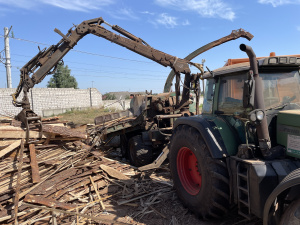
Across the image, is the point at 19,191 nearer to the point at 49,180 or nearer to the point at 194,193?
the point at 49,180

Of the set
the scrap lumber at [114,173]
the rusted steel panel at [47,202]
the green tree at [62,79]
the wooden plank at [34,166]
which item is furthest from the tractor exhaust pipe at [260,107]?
the green tree at [62,79]

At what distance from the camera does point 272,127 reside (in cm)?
319

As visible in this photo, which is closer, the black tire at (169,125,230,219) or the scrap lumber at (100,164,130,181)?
the black tire at (169,125,230,219)

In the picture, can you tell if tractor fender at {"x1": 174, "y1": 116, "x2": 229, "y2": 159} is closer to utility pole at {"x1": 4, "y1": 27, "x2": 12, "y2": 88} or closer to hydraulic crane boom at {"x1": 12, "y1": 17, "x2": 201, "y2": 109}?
hydraulic crane boom at {"x1": 12, "y1": 17, "x2": 201, "y2": 109}

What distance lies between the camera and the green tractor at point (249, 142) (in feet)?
9.03

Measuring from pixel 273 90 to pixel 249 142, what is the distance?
Answer: 2.52 feet

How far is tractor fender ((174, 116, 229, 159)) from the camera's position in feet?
10.9

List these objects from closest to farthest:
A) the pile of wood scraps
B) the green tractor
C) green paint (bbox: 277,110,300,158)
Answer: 1. the green tractor
2. green paint (bbox: 277,110,300,158)
3. the pile of wood scraps

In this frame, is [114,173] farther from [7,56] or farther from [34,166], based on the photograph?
[7,56]

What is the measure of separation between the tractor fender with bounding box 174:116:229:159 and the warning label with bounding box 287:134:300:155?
0.74 metres

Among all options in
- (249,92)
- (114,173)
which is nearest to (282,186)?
(249,92)

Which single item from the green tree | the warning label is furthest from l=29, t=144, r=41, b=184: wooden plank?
the green tree

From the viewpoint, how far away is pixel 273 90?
11.0 feet

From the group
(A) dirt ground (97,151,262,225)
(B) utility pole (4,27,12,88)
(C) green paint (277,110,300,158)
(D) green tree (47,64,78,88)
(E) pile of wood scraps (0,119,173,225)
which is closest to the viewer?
(C) green paint (277,110,300,158)
